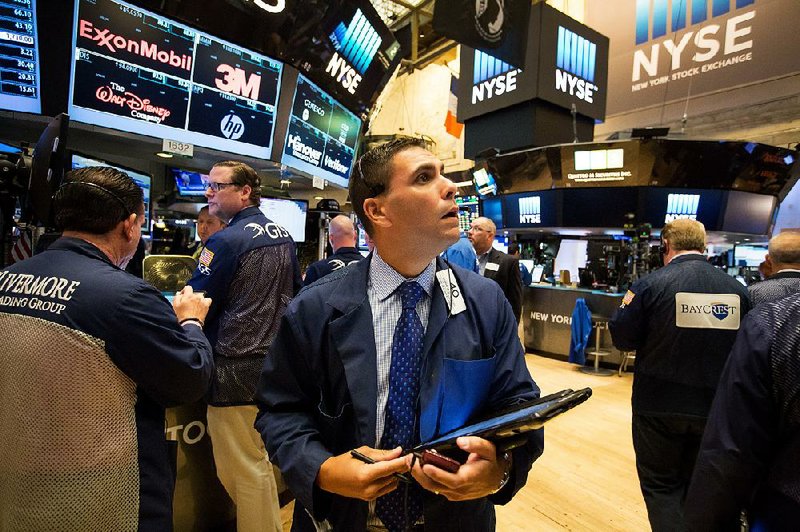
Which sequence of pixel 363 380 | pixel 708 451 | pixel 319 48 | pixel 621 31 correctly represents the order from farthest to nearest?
pixel 621 31 < pixel 319 48 < pixel 708 451 < pixel 363 380

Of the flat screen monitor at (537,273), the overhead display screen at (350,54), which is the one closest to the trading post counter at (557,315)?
the flat screen monitor at (537,273)

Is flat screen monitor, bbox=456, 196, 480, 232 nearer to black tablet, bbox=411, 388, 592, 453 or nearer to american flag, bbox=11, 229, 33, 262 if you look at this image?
american flag, bbox=11, 229, 33, 262

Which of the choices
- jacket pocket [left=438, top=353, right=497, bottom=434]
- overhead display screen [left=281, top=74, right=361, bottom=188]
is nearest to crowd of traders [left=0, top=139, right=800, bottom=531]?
jacket pocket [left=438, top=353, right=497, bottom=434]

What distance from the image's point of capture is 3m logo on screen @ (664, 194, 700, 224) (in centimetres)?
843

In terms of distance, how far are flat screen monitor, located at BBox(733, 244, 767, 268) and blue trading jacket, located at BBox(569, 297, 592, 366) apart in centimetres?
547

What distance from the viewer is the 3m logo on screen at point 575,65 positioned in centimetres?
859

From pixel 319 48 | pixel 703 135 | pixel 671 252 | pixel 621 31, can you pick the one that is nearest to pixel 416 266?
pixel 671 252

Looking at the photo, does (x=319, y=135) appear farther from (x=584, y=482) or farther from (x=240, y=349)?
(x=584, y=482)

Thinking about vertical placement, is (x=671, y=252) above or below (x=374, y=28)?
below

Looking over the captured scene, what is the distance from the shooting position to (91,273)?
1268 millimetres

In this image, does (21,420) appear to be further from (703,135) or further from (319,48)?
(703,135)

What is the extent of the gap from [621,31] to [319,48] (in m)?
7.80

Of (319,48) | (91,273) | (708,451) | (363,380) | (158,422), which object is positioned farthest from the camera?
(319,48)

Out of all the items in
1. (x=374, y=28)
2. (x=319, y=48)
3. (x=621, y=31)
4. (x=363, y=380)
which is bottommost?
(x=363, y=380)
